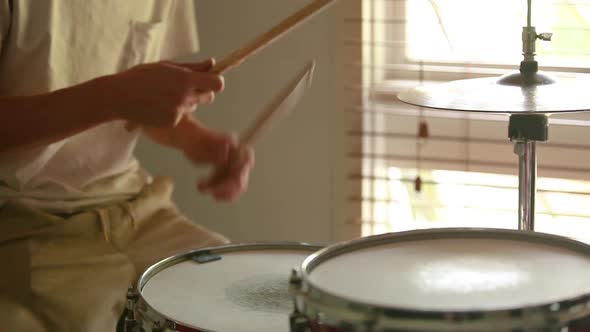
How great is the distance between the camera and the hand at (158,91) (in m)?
1.25

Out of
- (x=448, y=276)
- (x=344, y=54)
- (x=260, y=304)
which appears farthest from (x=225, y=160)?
(x=344, y=54)

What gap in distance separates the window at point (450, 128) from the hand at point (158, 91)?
0.71 metres

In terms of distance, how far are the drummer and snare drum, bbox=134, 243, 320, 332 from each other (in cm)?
15

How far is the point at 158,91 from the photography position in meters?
1.26

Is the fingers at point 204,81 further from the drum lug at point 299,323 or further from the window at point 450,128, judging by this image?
the window at point 450,128

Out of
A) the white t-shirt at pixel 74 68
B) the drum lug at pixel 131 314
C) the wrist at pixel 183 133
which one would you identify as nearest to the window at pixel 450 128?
the white t-shirt at pixel 74 68

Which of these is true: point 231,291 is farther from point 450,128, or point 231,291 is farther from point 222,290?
point 450,128

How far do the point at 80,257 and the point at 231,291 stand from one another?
30 centimetres

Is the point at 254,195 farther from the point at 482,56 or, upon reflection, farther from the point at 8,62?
the point at 8,62

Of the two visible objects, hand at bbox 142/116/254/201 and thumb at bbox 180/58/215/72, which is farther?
thumb at bbox 180/58/215/72

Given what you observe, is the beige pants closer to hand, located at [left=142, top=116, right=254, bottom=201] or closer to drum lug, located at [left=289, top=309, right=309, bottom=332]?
hand, located at [left=142, top=116, right=254, bottom=201]

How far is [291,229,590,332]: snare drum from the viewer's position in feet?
3.03

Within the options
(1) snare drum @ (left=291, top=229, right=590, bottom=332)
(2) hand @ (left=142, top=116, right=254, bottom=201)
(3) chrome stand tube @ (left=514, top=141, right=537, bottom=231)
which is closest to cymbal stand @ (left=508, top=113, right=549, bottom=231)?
(3) chrome stand tube @ (left=514, top=141, right=537, bottom=231)

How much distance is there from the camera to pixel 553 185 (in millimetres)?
1927
